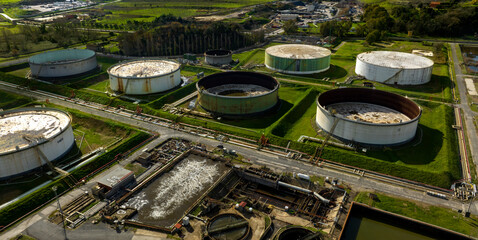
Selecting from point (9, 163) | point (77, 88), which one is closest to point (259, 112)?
point (9, 163)

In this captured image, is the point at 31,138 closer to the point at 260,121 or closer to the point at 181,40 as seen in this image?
the point at 260,121

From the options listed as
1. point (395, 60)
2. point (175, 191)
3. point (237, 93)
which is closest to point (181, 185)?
point (175, 191)

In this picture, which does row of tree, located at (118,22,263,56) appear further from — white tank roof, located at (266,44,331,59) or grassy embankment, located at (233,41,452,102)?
white tank roof, located at (266,44,331,59)

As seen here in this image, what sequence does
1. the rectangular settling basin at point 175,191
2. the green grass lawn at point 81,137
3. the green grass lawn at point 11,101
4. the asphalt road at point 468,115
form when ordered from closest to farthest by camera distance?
1. the rectangular settling basin at point 175,191
2. the green grass lawn at point 81,137
3. the asphalt road at point 468,115
4. the green grass lawn at point 11,101

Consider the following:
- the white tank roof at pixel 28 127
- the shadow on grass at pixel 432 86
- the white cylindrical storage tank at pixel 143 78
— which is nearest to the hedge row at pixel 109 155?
the white tank roof at pixel 28 127

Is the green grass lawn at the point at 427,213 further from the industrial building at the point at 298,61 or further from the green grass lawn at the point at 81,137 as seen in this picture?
the industrial building at the point at 298,61
